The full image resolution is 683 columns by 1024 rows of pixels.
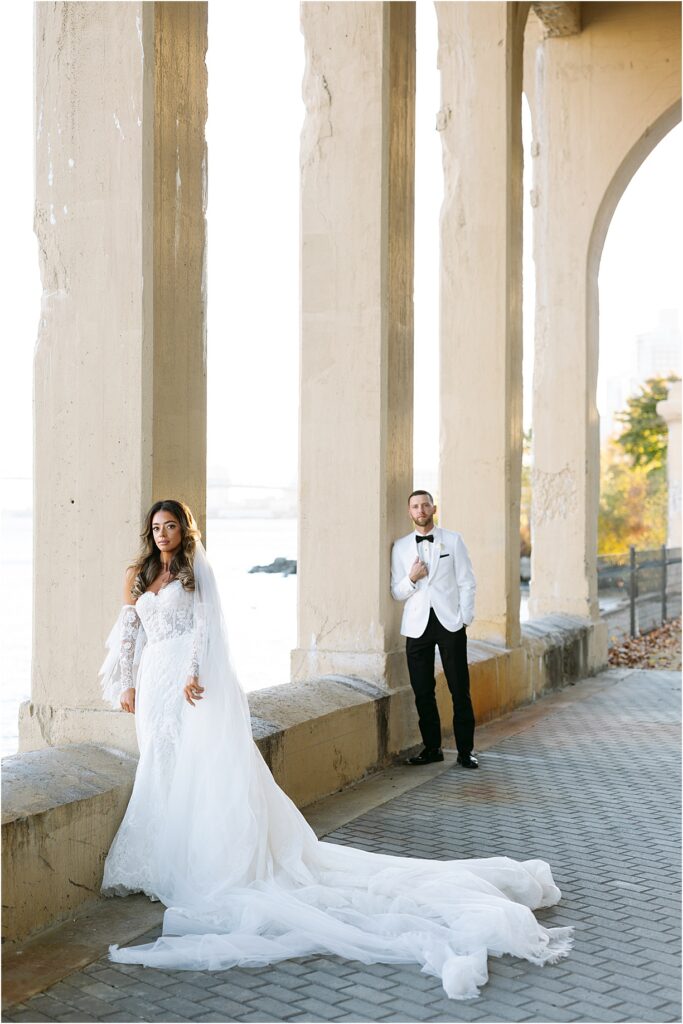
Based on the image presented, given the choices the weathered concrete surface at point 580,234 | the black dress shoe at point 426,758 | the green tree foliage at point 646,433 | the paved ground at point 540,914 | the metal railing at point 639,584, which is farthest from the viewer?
the green tree foliage at point 646,433

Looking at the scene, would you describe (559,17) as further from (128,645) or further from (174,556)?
(128,645)

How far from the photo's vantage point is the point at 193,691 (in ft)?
16.3

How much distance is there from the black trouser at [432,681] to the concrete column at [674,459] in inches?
602

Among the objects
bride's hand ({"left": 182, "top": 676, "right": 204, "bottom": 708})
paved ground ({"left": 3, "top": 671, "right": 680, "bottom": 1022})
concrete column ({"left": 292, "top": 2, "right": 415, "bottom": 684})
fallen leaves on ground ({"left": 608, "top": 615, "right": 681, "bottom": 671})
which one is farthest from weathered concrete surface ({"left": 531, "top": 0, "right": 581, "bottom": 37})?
bride's hand ({"left": 182, "top": 676, "right": 204, "bottom": 708})

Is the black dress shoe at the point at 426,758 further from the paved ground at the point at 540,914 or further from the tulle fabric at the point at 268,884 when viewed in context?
the tulle fabric at the point at 268,884

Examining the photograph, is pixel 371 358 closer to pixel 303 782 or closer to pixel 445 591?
pixel 445 591

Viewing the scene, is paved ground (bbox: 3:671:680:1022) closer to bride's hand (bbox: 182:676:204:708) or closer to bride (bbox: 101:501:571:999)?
bride (bbox: 101:501:571:999)

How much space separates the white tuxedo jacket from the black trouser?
6 centimetres

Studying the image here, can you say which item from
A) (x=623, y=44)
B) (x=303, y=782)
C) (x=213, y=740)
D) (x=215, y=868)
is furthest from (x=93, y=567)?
(x=623, y=44)

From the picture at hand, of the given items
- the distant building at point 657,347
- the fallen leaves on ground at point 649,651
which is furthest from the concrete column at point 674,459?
the distant building at point 657,347

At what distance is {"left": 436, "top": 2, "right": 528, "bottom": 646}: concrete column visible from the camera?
10531 millimetres

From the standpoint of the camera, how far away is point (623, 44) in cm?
1387

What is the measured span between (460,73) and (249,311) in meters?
36.7

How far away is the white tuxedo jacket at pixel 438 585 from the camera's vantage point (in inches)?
305
